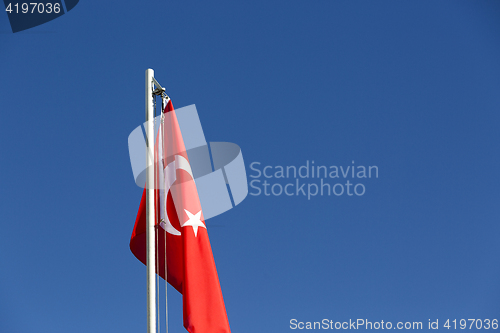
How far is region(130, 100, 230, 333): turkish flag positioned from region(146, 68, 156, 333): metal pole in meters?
0.25

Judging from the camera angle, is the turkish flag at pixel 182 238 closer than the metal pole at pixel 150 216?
No

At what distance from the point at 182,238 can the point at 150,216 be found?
871 mm

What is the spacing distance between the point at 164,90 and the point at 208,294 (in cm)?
444

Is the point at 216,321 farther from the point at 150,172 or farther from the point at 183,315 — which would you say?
the point at 150,172

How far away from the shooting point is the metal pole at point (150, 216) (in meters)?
9.41

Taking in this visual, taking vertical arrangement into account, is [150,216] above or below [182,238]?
above

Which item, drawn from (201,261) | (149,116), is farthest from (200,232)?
(149,116)

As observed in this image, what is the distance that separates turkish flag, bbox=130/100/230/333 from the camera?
9.74 meters

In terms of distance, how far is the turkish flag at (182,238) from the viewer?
9742 mm

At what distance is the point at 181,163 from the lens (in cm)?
1041

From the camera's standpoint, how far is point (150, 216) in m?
9.67

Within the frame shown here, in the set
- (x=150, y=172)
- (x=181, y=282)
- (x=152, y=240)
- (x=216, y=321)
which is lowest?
(x=216, y=321)

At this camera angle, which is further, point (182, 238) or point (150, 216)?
point (182, 238)

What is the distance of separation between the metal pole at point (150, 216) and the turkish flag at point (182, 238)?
0.82 ft
